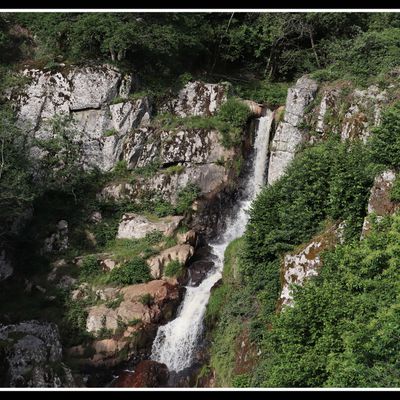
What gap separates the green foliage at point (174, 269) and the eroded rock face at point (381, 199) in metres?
9.11

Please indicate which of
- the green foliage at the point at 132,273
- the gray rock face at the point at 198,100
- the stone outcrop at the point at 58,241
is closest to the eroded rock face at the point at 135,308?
the green foliage at the point at 132,273

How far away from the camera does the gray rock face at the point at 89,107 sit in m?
29.0

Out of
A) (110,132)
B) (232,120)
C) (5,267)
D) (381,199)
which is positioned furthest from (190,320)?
(110,132)

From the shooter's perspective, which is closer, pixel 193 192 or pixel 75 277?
pixel 75 277

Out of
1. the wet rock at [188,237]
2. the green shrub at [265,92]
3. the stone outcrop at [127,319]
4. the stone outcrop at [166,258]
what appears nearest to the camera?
the stone outcrop at [127,319]

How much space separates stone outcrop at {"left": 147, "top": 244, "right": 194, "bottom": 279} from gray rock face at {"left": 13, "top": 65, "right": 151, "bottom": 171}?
754 cm

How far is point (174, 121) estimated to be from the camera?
29.1 metres

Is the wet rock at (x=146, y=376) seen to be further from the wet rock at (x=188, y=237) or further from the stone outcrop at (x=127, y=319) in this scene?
the wet rock at (x=188, y=237)

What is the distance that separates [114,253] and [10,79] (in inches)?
488

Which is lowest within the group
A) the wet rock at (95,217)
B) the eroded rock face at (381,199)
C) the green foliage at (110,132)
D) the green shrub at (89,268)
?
the green shrub at (89,268)

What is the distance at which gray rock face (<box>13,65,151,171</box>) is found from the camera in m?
29.0

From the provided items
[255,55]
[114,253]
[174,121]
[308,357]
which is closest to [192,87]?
[174,121]

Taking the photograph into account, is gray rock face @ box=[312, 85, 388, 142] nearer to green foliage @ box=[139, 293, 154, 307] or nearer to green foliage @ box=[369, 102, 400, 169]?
green foliage @ box=[369, 102, 400, 169]

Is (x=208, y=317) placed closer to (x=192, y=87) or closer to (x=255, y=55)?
(x=192, y=87)
